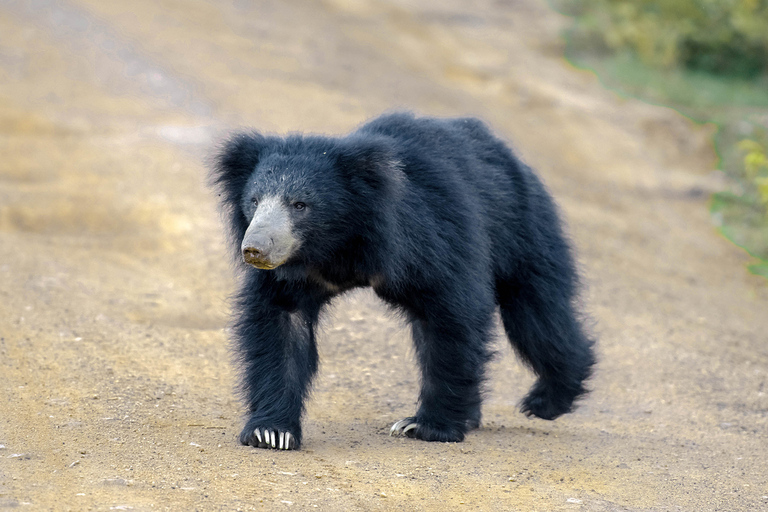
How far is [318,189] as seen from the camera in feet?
12.7

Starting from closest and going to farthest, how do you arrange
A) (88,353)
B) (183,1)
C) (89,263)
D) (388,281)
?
1. (388,281)
2. (88,353)
3. (89,263)
4. (183,1)

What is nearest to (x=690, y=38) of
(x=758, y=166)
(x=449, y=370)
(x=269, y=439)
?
(x=758, y=166)

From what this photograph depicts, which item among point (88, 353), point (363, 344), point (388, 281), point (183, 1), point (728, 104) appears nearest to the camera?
point (388, 281)

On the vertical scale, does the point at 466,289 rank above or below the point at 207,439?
above

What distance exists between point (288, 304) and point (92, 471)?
3.76ft

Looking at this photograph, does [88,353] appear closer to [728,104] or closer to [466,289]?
[466,289]

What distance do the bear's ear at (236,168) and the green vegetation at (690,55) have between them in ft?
35.2

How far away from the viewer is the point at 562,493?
145 inches

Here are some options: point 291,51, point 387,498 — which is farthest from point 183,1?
point 387,498

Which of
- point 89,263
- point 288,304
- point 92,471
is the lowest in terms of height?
point 89,263

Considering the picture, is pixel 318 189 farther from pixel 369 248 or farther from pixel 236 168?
pixel 236 168

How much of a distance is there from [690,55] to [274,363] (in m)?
15.7

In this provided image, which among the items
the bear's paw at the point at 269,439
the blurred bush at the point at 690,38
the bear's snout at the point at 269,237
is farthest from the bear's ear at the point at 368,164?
the blurred bush at the point at 690,38

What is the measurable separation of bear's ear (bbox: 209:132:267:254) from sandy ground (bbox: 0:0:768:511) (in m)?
0.97
